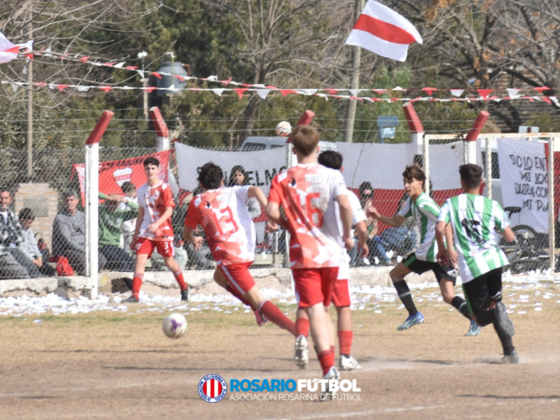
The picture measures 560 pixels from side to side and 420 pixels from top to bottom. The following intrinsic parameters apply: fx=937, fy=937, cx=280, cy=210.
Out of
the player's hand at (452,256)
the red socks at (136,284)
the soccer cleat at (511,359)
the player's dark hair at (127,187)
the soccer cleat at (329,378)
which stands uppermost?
the player's dark hair at (127,187)

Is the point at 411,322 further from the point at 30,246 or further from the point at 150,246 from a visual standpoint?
the point at 30,246

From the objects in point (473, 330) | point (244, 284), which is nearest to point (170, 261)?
point (244, 284)

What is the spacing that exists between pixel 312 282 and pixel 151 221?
5.76 m

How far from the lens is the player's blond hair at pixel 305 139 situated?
20.2ft

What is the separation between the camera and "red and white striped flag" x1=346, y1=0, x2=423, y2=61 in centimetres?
1366

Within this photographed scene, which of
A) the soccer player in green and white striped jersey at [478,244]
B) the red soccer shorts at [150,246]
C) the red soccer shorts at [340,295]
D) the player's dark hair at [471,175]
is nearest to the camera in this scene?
the red soccer shorts at [340,295]

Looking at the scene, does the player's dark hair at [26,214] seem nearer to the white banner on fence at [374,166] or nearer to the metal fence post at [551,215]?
the white banner on fence at [374,166]

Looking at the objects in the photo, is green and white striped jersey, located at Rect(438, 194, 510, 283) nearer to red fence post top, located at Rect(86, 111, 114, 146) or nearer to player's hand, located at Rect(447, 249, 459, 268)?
player's hand, located at Rect(447, 249, 459, 268)

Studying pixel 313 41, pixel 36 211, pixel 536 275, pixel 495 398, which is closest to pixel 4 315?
pixel 36 211

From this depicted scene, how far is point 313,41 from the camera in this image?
88.2 ft

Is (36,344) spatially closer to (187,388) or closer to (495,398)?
(187,388)

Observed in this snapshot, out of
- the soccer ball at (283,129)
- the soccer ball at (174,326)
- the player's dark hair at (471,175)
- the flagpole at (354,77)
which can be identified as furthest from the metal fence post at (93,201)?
the flagpole at (354,77)

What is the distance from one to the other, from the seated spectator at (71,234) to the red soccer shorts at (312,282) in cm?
678

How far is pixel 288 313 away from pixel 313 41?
17206 millimetres
